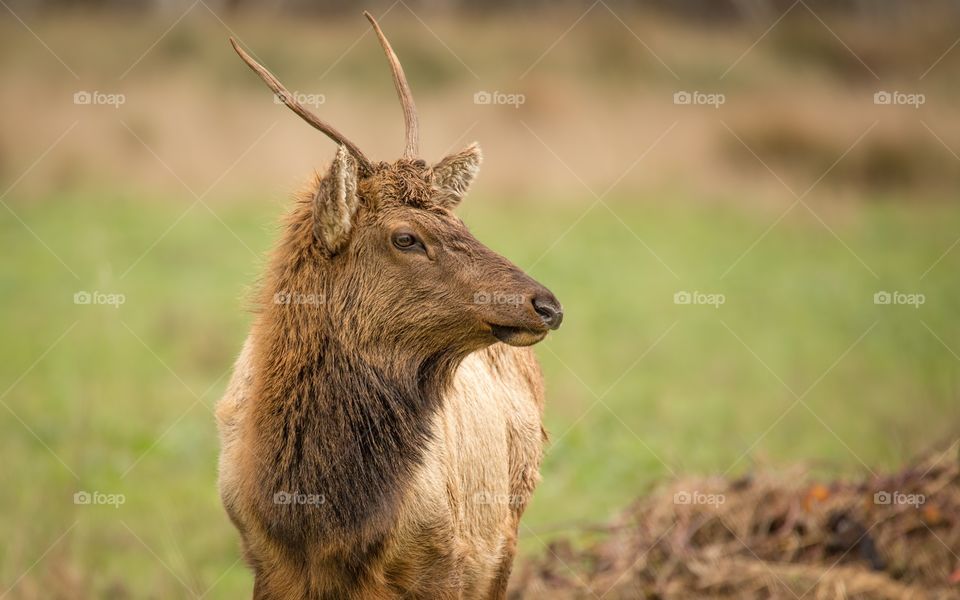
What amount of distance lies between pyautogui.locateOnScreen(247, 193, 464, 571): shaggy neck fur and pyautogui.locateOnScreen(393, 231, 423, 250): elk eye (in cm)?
36

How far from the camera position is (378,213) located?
5.65m

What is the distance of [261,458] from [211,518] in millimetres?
4709

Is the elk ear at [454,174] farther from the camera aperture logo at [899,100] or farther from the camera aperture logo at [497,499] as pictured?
the camera aperture logo at [899,100]

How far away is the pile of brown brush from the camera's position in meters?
7.32

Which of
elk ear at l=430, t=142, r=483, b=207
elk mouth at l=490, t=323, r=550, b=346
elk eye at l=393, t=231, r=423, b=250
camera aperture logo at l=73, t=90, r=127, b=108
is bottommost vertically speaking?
elk mouth at l=490, t=323, r=550, b=346

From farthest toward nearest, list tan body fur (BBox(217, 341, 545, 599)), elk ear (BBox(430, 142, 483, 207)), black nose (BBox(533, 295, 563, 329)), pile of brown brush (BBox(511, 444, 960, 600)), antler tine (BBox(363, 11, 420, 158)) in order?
pile of brown brush (BBox(511, 444, 960, 600)), antler tine (BBox(363, 11, 420, 158)), elk ear (BBox(430, 142, 483, 207)), tan body fur (BBox(217, 341, 545, 599)), black nose (BBox(533, 295, 563, 329))

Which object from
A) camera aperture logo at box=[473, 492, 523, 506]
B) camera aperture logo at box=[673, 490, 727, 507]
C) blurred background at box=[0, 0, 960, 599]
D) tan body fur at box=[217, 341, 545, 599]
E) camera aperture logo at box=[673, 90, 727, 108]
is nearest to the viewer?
tan body fur at box=[217, 341, 545, 599]

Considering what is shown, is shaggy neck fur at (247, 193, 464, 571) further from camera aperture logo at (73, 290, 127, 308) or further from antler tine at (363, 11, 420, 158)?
camera aperture logo at (73, 290, 127, 308)

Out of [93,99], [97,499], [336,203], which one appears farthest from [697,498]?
[93,99]

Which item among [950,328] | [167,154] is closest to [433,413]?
[950,328]

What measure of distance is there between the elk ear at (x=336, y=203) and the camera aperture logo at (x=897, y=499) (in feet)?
13.7

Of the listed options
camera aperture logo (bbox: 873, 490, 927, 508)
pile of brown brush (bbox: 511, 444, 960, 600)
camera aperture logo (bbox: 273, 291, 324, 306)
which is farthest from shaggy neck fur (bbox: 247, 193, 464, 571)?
camera aperture logo (bbox: 873, 490, 927, 508)

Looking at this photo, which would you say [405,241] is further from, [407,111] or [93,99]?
[93,99]

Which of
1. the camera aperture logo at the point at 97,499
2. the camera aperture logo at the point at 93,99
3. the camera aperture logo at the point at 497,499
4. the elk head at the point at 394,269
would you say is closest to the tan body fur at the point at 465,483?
the camera aperture logo at the point at 497,499
